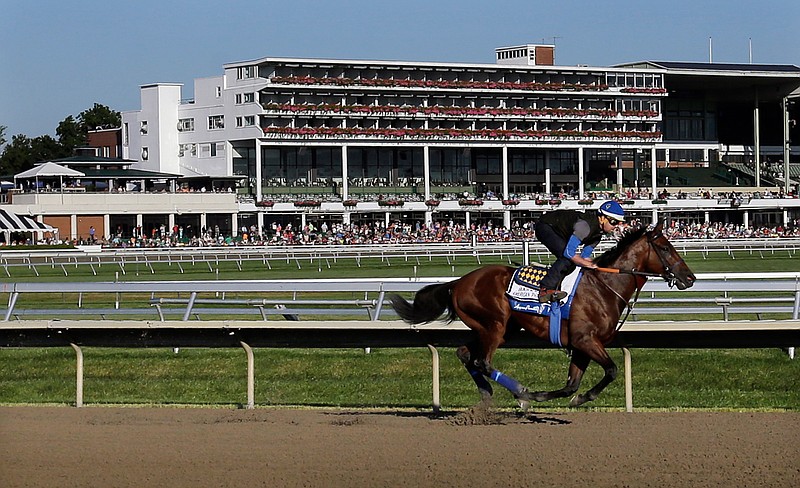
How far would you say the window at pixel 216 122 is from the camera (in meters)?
68.9

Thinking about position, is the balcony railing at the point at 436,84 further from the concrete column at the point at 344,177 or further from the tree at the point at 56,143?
the tree at the point at 56,143

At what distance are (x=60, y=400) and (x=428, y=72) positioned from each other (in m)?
61.0

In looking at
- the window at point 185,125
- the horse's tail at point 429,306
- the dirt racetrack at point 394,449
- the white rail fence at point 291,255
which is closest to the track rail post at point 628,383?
the dirt racetrack at point 394,449

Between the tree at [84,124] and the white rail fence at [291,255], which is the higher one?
the tree at [84,124]

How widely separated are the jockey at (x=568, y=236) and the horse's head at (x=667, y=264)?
1.03 ft

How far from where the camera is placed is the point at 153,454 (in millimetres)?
7621

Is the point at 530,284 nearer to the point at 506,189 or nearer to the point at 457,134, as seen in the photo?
the point at 506,189

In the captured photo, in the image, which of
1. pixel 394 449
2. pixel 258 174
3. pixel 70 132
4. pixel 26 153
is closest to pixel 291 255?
pixel 258 174

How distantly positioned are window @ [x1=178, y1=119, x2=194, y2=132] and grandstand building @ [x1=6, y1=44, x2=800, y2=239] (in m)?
0.10

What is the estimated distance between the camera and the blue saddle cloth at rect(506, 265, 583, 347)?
27.3ft

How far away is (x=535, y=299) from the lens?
834cm

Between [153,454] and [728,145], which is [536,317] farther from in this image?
[728,145]

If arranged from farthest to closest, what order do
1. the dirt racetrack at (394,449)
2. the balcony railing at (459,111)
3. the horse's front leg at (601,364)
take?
the balcony railing at (459,111), the horse's front leg at (601,364), the dirt racetrack at (394,449)

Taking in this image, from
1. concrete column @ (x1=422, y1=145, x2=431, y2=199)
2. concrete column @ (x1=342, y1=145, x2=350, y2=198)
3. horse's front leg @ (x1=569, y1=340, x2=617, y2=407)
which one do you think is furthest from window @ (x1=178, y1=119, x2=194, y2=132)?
horse's front leg @ (x1=569, y1=340, x2=617, y2=407)
